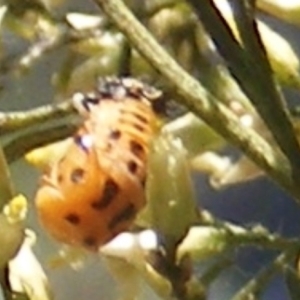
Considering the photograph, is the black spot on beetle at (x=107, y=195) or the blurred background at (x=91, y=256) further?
the blurred background at (x=91, y=256)

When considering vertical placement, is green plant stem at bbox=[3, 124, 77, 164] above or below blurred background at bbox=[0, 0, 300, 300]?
above

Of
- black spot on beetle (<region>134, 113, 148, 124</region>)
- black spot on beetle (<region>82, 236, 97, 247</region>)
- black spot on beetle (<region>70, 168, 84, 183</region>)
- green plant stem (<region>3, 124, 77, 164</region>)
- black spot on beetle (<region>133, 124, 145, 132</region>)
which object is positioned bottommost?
black spot on beetle (<region>82, 236, 97, 247</region>)

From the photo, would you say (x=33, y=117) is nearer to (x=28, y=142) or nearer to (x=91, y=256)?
(x=28, y=142)

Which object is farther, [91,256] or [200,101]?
[91,256]

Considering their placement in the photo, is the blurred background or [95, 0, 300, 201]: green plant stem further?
the blurred background

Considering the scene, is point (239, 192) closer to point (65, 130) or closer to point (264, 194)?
point (264, 194)

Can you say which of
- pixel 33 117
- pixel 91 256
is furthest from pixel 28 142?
pixel 91 256
